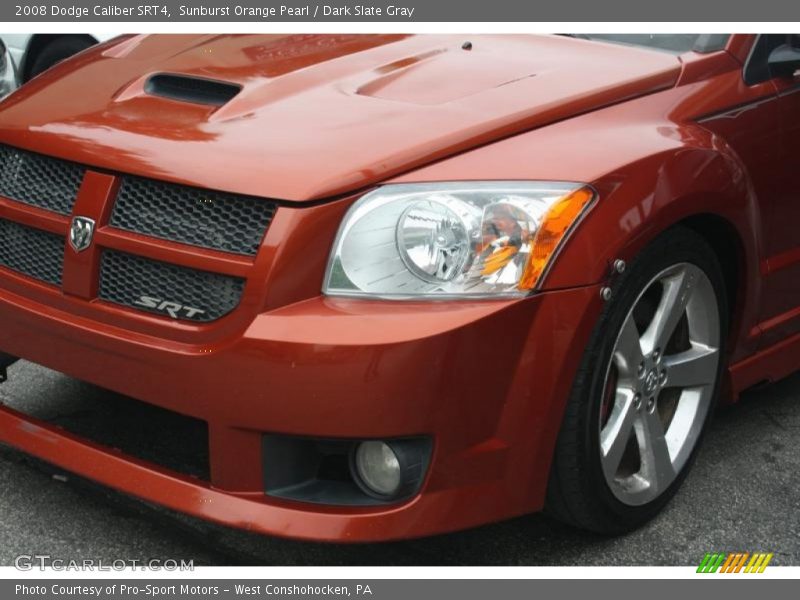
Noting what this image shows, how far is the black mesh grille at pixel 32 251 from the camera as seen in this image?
2773 millimetres

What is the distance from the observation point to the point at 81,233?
2.68 meters

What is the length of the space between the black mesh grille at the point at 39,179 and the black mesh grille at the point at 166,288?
8.2 inches

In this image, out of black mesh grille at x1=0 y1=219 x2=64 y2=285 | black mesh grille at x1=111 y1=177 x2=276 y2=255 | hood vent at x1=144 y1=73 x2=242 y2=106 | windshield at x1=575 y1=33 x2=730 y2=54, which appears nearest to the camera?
black mesh grille at x1=111 y1=177 x2=276 y2=255

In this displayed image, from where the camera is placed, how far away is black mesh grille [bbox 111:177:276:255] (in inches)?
97.7

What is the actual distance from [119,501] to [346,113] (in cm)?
115

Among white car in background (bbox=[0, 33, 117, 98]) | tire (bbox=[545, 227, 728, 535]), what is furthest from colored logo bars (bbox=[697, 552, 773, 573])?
white car in background (bbox=[0, 33, 117, 98])

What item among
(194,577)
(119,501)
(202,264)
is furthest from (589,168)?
(119,501)

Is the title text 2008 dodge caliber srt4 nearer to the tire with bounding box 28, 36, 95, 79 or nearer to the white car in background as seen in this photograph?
the white car in background

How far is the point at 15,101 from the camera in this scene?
3.14 meters

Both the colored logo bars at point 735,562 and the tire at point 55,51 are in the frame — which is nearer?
the colored logo bars at point 735,562

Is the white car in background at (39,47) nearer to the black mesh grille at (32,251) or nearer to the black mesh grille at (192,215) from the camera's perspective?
the black mesh grille at (32,251)

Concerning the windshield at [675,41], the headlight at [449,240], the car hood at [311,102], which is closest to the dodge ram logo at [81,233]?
the car hood at [311,102]

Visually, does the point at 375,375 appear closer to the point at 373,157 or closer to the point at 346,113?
the point at 373,157

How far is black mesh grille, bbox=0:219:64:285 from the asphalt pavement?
0.62 m
